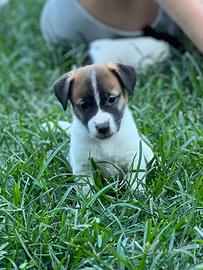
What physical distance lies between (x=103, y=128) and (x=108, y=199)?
378 millimetres

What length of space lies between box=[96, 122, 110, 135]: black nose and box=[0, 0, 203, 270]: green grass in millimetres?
287

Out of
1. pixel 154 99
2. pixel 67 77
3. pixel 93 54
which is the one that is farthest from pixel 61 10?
pixel 67 77

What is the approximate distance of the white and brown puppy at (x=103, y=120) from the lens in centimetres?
405

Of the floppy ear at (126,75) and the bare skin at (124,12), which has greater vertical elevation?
the floppy ear at (126,75)

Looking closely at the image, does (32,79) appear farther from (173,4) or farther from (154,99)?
(173,4)

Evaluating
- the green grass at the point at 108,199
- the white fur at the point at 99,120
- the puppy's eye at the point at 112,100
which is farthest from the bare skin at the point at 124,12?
the white fur at the point at 99,120

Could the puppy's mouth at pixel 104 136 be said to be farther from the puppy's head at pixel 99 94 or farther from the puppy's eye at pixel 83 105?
the puppy's eye at pixel 83 105

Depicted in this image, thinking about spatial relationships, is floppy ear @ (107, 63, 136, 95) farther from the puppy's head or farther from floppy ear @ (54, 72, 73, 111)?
floppy ear @ (54, 72, 73, 111)

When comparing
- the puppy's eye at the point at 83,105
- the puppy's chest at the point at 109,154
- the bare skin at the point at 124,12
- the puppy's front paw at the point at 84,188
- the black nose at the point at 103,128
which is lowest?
the bare skin at the point at 124,12

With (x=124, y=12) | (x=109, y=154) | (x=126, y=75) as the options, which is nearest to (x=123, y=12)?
(x=124, y=12)

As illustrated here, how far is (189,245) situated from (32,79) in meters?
3.30

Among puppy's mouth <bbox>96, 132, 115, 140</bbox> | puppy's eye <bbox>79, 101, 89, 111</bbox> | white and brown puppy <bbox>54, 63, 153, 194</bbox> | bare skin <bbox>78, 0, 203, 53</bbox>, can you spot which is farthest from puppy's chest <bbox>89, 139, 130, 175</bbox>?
bare skin <bbox>78, 0, 203, 53</bbox>

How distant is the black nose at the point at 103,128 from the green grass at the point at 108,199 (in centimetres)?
29

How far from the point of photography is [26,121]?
5.36 m
